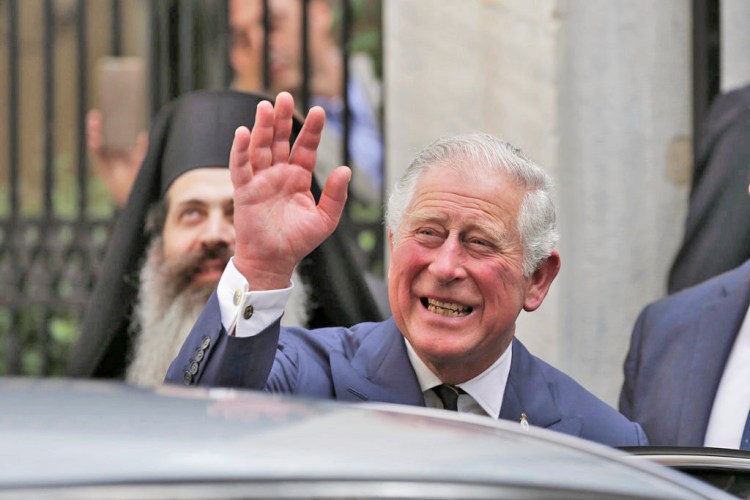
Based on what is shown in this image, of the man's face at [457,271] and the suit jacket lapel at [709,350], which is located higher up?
the man's face at [457,271]

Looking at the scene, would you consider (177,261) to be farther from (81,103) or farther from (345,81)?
(81,103)

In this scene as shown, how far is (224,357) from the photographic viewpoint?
115 inches

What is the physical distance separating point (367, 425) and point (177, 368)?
4.08 feet

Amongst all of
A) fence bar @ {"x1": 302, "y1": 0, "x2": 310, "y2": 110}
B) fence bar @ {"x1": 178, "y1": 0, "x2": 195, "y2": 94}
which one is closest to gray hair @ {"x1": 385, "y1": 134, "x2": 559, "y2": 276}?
fence bar @ {"x1": 302, "y1": 0, "x2": 310, "y2": 110}

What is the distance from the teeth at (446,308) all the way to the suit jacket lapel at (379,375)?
121 mm

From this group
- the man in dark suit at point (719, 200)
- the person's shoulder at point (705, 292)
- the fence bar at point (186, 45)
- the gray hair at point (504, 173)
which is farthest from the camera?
→ the fence bar at point (186, 45)

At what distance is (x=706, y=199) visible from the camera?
5152 mm

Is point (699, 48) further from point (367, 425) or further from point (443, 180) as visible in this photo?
point (367, 425)

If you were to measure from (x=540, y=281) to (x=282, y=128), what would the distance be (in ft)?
2.11

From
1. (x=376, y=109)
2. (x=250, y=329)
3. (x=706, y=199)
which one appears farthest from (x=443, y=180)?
(x=376, y=109)

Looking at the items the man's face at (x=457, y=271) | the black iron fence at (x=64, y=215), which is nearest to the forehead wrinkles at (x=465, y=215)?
A: the man's face at (x=457, y=271)

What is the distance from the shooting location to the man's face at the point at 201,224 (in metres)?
4.53

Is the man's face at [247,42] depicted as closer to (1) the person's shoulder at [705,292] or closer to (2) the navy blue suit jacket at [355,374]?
(1) the person's shoulder at [705,292]

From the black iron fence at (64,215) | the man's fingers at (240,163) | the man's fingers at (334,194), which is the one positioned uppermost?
the man's fingers at (240,163)
